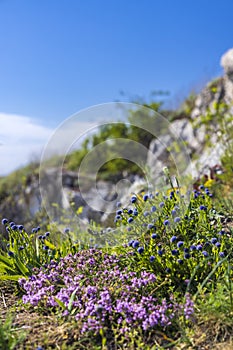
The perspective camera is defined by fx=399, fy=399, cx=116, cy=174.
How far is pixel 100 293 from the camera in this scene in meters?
2.56

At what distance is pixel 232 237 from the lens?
303 centimetres

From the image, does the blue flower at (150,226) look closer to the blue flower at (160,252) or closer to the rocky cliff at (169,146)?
the blue flower at (160,252)

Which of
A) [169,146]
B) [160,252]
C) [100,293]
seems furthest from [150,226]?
[169,146]

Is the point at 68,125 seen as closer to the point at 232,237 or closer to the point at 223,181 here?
the point at 232,237

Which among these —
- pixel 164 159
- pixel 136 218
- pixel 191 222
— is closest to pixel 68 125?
pixel 136 218

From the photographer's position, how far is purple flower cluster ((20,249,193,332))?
7.75 feet

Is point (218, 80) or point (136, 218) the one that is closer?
point (136, 218)

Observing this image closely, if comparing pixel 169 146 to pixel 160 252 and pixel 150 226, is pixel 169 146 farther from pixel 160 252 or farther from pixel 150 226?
pixel 160 252

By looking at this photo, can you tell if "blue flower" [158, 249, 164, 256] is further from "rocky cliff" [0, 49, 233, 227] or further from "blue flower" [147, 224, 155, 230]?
"rocky cliff" [0, 49, 233, 227]

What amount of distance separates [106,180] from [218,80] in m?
3.74

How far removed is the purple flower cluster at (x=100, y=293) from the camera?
236 centimetres

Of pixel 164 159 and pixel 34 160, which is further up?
pixel 164 159

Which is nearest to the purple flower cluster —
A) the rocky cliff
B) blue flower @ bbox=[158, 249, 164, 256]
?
blue flower @ bbox=[158, 249, 164, 256]

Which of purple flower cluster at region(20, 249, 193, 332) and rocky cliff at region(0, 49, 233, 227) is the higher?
rocky cliff at region(0, 49, 233, 227)
